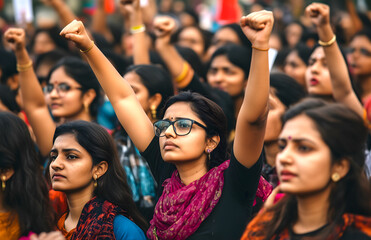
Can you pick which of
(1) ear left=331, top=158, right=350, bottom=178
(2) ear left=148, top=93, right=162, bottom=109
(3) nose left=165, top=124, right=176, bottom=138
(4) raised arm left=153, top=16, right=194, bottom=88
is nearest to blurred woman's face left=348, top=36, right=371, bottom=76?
(4) raised arm left=153, top=16, right=194, bottom=88

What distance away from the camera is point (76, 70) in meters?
5.68

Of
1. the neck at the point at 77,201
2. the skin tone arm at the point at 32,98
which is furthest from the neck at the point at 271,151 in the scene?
the skin tone arm at the point at 32,98

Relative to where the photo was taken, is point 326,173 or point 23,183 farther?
point 23,183

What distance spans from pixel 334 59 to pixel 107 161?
157cm

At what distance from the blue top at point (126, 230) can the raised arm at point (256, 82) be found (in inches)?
35.0

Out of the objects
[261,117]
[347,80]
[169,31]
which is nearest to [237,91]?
[169,31]

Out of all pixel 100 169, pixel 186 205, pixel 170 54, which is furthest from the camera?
pixel 170 54

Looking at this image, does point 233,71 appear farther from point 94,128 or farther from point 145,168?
point 94,128

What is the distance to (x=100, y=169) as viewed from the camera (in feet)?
13.6

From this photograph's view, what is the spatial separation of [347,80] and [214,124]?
44.0 inches

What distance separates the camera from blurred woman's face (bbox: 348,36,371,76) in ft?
21.7

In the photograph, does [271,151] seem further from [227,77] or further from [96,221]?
[227,77]

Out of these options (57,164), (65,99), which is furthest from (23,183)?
(65,99)

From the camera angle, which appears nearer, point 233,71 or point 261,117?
point 261,117
